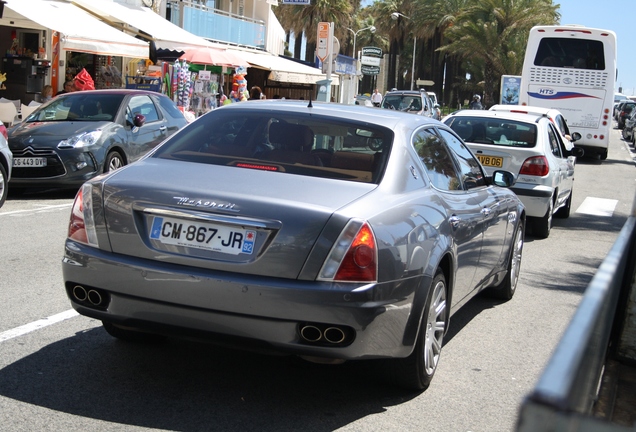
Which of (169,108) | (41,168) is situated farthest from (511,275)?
(169,108)

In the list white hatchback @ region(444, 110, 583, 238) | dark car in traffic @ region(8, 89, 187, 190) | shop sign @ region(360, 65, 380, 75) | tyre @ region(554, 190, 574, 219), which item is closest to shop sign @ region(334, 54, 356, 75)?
shop sign @ region(360, 65, 380, 75)

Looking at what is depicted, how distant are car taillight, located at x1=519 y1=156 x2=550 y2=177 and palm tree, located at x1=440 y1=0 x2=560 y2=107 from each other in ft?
131

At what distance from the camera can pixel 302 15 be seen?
206 feet

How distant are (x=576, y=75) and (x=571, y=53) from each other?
67 cm

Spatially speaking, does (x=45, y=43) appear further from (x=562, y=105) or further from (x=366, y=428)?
(x=366, y=428)

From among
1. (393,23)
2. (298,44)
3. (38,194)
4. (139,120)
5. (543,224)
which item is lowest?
(38,194)

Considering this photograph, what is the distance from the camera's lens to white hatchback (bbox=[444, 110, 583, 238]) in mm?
10938

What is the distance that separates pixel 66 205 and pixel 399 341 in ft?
28.5

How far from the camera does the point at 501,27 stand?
5016 centimetres

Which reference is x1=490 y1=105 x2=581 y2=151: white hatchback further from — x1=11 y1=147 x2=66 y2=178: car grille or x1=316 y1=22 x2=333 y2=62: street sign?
x1=316 y1=22 x2=333 y2=62: street sign

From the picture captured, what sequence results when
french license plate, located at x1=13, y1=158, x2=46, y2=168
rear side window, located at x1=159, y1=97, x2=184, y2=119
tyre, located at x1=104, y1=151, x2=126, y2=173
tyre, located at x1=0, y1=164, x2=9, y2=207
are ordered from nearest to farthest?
tyre, located at x1=0, y1=164, x2=9, y2=207
french license plate, located at x1=13, y1=158, x2=46, y2=168
tyre, located at x1=104, y1=151, x2=126, y2=173
rear side window, located at x1=159, y1=97, x2=184, y2=119

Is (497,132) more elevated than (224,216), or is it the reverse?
(497,132)

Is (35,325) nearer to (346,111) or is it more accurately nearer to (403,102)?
(346,111)

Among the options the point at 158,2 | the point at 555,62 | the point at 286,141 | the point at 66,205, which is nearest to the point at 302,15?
the point at 158,2
